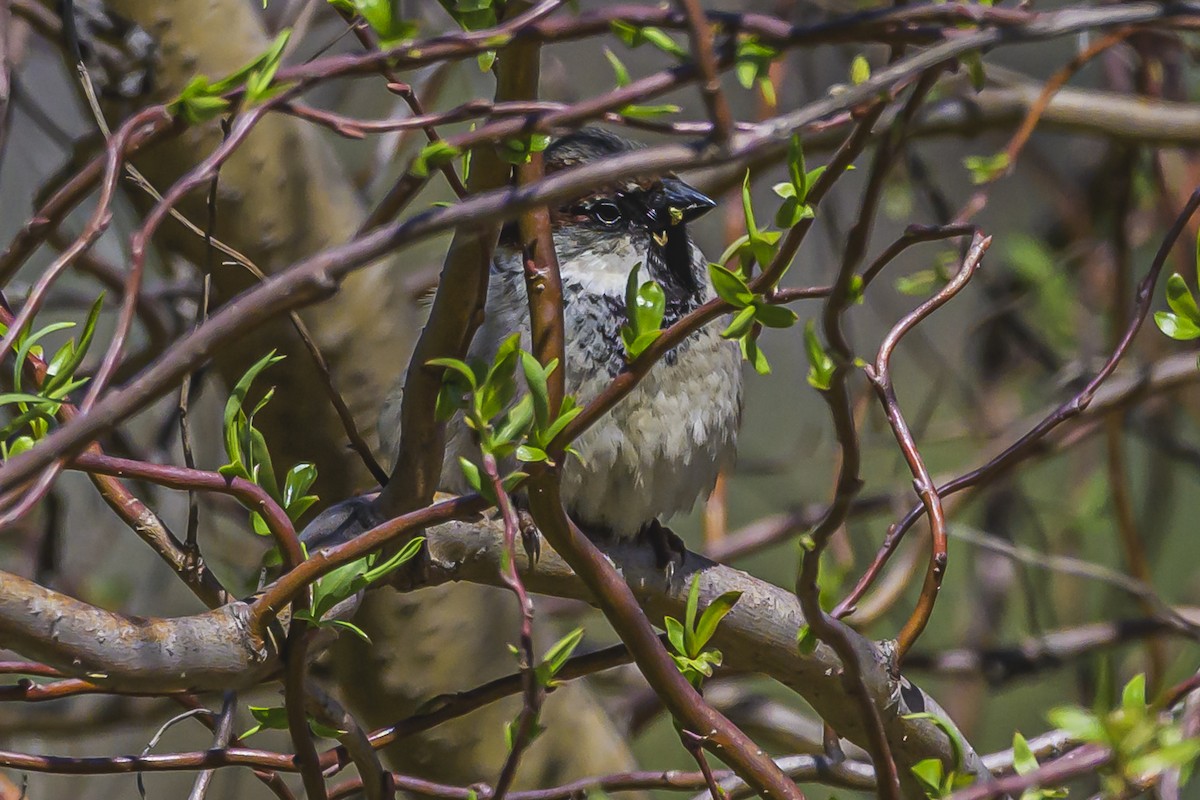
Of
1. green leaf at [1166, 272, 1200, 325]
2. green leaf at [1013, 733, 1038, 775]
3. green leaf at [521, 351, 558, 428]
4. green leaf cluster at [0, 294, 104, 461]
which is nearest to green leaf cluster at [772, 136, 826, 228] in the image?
green leaf at [521, 351, 558, 428]

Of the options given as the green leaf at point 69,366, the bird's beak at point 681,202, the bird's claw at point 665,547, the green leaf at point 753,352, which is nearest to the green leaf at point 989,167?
the bird's beak at point 681,202

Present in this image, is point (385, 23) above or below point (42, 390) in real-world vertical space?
above

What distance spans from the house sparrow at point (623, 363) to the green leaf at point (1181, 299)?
0.73 metres

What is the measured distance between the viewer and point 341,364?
2.29m

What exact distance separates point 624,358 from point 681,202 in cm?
32

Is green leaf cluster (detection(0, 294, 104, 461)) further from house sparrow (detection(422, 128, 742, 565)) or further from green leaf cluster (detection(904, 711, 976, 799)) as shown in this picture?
green leaf cluster (detection(904, 711, 976, 799))

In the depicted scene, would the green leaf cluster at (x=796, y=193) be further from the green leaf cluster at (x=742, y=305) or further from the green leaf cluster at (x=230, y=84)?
the green leaf cluster at (x=230, y=84)

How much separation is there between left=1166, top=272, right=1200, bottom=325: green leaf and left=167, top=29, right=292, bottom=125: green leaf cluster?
780 mm

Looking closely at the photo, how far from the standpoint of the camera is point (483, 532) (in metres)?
1.43

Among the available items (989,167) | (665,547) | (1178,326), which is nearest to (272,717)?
(665,547)

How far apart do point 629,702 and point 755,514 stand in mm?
2485

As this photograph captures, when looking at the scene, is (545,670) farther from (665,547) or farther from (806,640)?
(665,547)

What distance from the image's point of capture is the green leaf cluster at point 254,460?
119 cm

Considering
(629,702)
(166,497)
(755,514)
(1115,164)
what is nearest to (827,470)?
(755,514)
